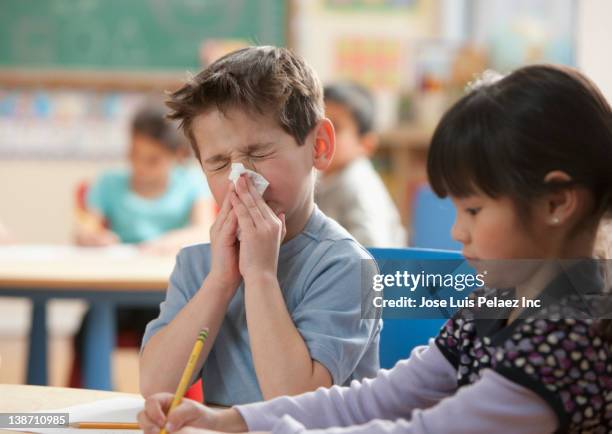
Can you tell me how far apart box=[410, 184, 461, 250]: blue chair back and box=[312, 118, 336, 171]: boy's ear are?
1.20 m

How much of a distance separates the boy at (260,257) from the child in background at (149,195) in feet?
6.48

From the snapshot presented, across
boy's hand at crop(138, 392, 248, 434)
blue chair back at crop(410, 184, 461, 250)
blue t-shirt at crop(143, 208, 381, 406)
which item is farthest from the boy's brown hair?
blue chair back at crop(410, 184, 461, 250)

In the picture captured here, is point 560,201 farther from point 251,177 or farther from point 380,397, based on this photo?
point 251,177

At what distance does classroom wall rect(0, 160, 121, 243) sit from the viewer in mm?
4551

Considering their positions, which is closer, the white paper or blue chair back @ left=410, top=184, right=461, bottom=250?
the white paper

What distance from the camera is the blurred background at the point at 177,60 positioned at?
4.49 meters

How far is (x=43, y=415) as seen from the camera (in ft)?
3.40

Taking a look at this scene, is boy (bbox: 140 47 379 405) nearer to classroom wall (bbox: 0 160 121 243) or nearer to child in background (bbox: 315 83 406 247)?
child in background (bbox: 315 83 406 247)

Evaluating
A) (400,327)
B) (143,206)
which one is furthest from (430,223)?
(400,327)

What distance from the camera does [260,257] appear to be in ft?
3.80

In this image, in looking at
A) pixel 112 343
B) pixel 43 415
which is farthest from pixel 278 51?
pixel 112 343

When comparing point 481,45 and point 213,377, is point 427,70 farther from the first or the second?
point 213,377

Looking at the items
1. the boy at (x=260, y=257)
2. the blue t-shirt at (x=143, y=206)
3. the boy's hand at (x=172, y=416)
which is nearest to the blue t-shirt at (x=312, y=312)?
the boy at (x=260, y=257)

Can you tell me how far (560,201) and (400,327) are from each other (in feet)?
1.60
